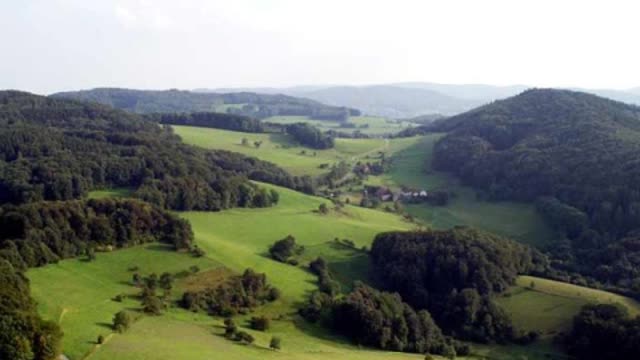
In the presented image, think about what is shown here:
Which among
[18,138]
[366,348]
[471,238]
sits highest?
[18,138]

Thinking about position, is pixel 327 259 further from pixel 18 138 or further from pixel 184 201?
pixel 18 138

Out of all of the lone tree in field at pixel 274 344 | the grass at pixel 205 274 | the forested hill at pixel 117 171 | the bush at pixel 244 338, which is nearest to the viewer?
the grass at pixel 205 274

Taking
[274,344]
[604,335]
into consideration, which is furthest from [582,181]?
Result: [274,344]

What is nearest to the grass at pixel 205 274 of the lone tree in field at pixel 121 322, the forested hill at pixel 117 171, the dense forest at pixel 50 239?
the lone tree in field at pixel 121 322

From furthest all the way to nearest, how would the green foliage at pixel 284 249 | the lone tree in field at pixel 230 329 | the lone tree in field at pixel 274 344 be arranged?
1. the green foliage at pixel 284 249
2. the lone tree in field at pixel 230 329
3. the lone tree in field at pixel 274 344

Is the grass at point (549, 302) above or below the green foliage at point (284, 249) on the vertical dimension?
below

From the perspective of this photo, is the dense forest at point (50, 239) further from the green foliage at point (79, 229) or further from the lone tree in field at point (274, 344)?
the lone tree in field at point (274, 344)

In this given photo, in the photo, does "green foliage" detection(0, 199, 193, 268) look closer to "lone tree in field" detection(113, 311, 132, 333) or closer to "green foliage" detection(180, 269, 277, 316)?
"green foliage" detection(180, 269, 277, 316)

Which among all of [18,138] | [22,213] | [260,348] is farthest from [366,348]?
[18,138]
